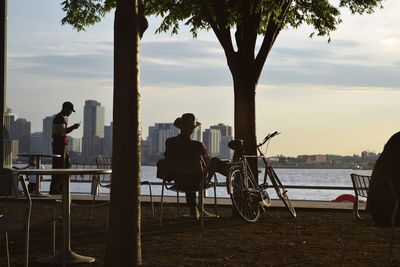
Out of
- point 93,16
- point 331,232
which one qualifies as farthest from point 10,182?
point 93,16

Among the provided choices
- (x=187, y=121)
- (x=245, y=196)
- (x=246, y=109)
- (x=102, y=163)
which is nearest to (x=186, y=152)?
(x=187, y=121)

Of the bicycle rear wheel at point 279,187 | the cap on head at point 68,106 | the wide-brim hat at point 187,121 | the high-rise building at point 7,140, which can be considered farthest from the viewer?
the high-rise building at point 7,140

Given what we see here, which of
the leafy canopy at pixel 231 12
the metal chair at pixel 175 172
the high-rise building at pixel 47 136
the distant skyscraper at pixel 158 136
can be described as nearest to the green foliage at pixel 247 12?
the leafy canopy at pixel 231 12

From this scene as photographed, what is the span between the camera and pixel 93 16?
14.6 metres

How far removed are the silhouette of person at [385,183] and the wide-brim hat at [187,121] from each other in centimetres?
477

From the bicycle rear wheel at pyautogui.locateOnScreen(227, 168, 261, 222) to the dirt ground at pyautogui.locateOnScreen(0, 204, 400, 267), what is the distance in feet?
0.49

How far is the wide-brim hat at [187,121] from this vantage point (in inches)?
437

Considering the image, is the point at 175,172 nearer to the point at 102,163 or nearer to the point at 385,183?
the point at 102,163

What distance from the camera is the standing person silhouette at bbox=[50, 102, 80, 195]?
1489 cm

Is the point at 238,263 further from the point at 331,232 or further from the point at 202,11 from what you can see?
the point at 202,11

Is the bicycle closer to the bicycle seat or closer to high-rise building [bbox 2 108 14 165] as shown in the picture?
the bicycle seat

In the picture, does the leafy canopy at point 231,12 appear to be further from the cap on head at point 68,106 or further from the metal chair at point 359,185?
the metal chair at point 359,185

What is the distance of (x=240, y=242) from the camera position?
9070mm

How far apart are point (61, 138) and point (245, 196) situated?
512 cm
